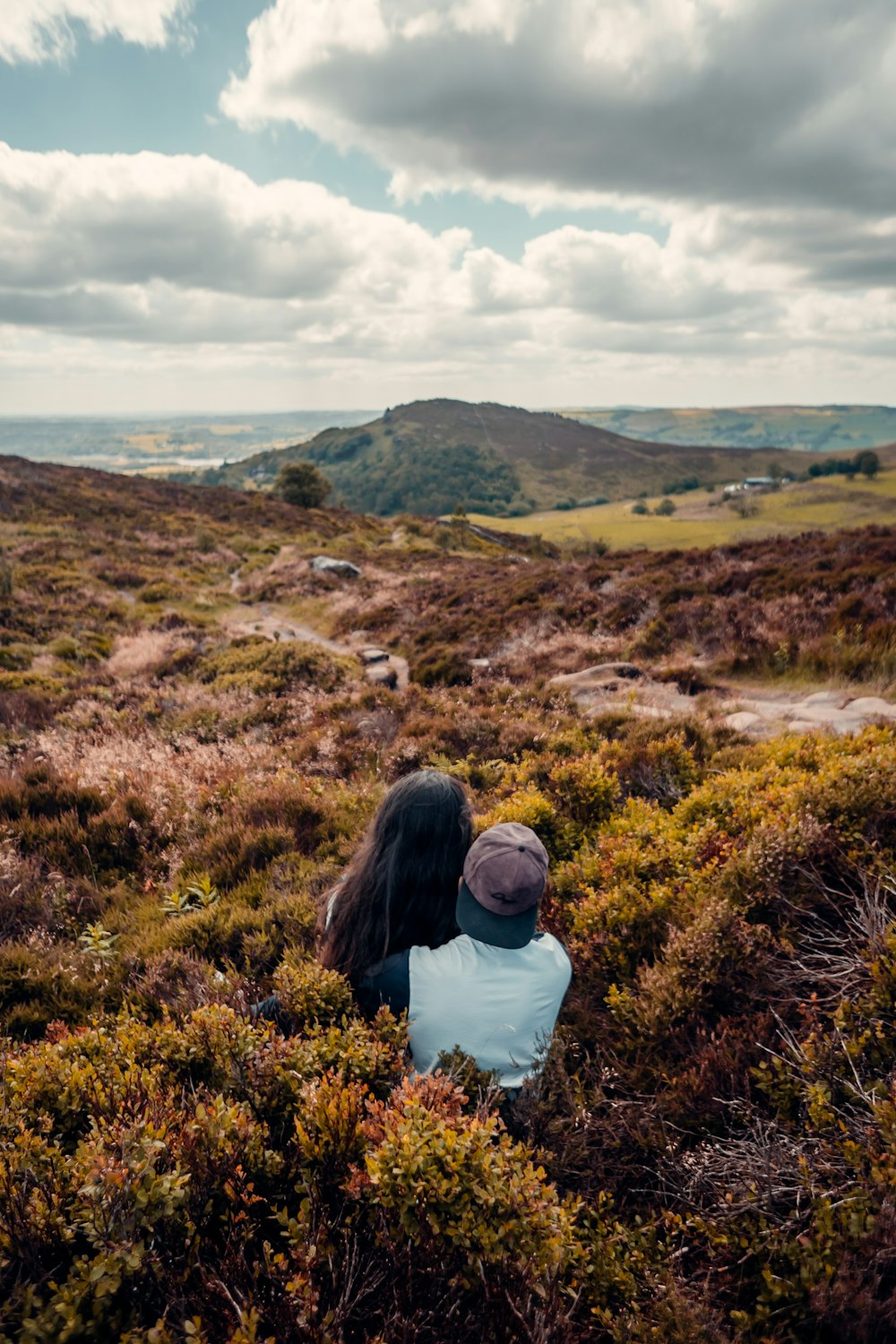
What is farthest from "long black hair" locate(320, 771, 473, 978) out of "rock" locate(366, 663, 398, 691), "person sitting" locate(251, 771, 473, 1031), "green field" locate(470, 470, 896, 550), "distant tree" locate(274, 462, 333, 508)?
"distant tree" locate(274, 462, 333, 508)

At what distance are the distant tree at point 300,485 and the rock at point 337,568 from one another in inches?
1182

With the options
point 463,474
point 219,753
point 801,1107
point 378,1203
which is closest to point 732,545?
point 219,753

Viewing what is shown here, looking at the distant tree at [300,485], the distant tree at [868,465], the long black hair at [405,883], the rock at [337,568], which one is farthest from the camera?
the distant tree at [868,465]

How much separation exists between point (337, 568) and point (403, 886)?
26245 millimetres

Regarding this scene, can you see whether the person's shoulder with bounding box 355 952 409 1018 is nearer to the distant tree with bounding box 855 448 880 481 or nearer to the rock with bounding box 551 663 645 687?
the rock with bounding box 551 663 645 687

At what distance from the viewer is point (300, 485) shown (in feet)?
189

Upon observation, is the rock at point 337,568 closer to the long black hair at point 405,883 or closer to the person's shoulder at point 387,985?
the long black hair at point 405,883

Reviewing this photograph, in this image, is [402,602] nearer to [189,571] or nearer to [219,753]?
[189,571]

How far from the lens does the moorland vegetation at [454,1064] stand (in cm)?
202

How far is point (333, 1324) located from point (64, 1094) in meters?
1.48

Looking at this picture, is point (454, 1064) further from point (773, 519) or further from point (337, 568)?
point (773, 519)

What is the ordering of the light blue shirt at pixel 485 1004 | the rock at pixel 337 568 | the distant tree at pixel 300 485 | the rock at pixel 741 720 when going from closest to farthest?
1. the light blue shirt at pixel 485 1004
2. the rock at pixel 741 720
3. the rock at pixel 337 568
4. the distant tree at pixel 300 485

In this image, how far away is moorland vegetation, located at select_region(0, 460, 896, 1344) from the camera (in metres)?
2.02

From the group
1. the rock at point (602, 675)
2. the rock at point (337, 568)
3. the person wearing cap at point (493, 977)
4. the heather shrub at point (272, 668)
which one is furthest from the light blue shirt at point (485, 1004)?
the rock at point (337, 568)
